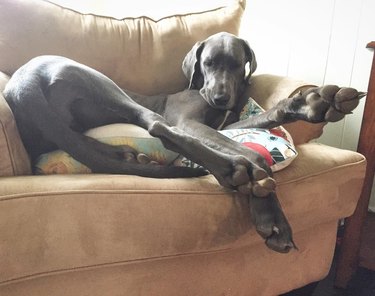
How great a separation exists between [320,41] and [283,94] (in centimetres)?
60

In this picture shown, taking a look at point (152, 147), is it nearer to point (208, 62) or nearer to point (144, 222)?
point (144, 222)

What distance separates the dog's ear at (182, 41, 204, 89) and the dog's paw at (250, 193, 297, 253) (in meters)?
0.80

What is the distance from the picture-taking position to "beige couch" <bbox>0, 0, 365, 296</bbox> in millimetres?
875

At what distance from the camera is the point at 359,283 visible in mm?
1626

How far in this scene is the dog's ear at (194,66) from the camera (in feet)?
5.54

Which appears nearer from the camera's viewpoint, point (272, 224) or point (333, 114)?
point (272, 224)

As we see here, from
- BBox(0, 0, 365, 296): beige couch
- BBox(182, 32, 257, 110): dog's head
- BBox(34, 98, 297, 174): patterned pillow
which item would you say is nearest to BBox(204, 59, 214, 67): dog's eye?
BBox(182, 32, 257, 110): dog's head

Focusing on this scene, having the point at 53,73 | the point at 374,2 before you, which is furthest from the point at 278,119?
the point at 374,2

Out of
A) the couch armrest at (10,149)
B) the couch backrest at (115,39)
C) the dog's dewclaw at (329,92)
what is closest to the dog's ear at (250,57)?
the couch backrest at (115,39)

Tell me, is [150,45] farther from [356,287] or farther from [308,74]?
[356,287]

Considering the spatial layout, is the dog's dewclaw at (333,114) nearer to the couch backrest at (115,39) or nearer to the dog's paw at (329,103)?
the dog's paw at (329,103)

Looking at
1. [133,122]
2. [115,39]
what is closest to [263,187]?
[133,122]

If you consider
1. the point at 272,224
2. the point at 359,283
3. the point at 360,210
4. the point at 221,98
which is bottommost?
the point at 359,283

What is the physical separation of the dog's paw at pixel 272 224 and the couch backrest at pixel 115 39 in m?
0.91
